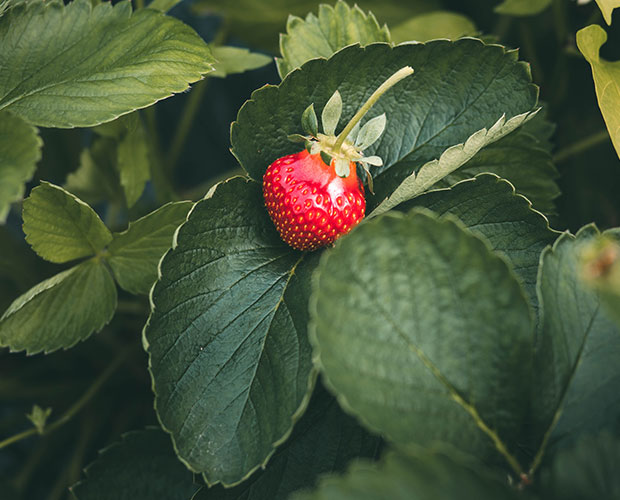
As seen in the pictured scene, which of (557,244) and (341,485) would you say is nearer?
(341,485)

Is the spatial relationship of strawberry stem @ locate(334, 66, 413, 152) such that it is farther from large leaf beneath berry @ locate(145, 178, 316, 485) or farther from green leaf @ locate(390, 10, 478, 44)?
green leaf @ locate(390, 10, 478, 44)

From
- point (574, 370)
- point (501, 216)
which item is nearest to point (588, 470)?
point (574, 370)

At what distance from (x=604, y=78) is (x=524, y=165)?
0.31ft

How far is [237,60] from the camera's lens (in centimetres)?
64

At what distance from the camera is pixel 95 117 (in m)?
0.47

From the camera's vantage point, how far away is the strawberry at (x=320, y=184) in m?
0.46

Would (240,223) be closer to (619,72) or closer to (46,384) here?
(619,72)

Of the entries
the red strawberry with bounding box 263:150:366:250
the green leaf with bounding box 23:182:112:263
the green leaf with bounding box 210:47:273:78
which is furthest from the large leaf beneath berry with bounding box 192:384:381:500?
the green leaf with bounding box 210:47:273:78

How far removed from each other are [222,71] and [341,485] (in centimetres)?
41

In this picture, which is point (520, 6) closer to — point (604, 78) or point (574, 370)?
point (604, 78)

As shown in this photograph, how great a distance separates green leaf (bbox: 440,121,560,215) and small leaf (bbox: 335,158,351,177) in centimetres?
13

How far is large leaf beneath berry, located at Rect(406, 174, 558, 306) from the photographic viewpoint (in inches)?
17.7

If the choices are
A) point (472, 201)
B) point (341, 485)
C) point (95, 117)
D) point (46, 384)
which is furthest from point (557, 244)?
point (46, 384)

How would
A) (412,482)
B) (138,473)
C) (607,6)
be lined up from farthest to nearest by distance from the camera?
1. (138,473)
2. (607,6)
3. (412,482)
